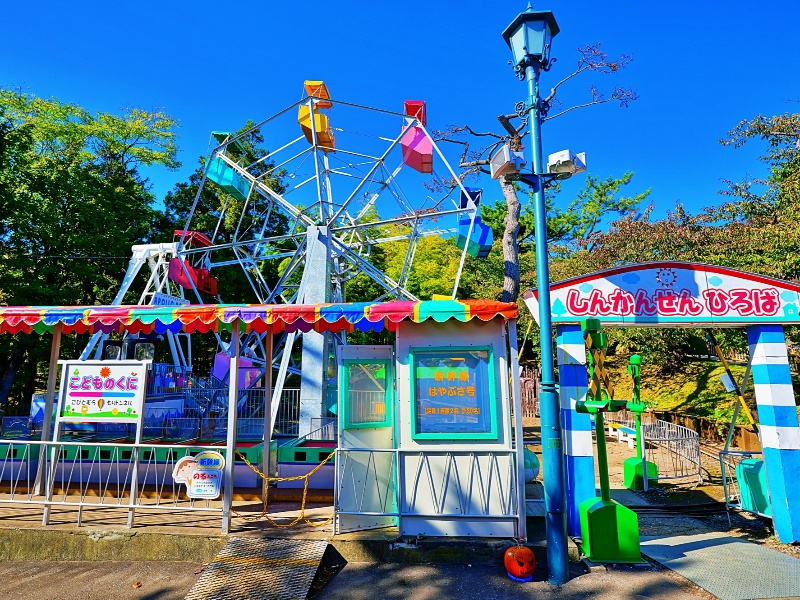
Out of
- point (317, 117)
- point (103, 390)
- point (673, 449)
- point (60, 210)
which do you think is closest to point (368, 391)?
point (103, 390)

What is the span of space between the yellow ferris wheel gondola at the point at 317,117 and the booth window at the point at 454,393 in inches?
435

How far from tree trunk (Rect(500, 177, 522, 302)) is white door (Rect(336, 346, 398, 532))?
10.3 meters

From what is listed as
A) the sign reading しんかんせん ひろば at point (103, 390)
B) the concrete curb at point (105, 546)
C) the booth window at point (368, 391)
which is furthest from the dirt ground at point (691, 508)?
the sign reading しんかんせん ひろば at point (103, 390)

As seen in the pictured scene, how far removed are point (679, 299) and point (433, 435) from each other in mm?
3827

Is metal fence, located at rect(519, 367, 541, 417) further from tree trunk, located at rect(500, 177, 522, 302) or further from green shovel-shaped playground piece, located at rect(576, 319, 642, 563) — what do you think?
green shovel-shaped playground piece, located at rect(576, 319, 642, 563)

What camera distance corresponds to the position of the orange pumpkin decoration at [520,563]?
5.35 metres

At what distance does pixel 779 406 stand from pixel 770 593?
2675 millimetres

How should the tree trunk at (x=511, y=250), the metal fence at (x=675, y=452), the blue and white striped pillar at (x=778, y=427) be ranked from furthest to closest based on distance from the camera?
1. the tree trunk at (x=511, y=250)
2. the metal fence at (x=675, y=452)
3. the blue and white striped pillar at (x=778, y=427)

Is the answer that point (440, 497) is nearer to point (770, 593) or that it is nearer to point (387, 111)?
point (770, 593)

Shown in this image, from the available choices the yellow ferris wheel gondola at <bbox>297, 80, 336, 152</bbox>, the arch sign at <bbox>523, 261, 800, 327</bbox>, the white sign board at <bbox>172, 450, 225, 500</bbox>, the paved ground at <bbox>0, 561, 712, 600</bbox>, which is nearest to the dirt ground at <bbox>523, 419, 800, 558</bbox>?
the paved ground at <bbox>0, 561, 712, 600</bbox>

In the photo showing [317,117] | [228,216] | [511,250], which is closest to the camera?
[317,117]

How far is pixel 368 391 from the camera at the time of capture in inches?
260

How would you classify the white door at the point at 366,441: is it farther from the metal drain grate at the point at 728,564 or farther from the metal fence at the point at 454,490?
the metal drain grate at the point at 728,564

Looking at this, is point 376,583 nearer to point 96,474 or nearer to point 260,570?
point 260,570
